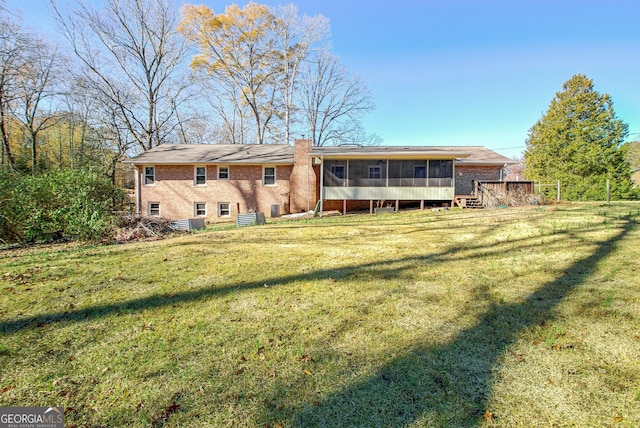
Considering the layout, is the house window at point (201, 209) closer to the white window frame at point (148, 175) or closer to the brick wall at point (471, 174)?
the white window frame at point (148, 175)

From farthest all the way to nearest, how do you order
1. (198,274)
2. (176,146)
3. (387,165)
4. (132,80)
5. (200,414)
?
(132,80) < (176,146) < (387,165) < (198,274) < (200,414)

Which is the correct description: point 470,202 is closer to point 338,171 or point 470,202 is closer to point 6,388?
point 338,171

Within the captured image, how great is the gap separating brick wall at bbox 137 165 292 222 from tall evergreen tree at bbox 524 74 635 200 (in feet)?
70.3

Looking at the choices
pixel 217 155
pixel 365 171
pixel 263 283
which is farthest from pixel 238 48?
pixel 263 283

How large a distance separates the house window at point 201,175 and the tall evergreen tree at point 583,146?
2608 centimetres

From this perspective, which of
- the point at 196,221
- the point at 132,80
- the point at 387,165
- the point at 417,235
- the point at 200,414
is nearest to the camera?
the point at 200,414

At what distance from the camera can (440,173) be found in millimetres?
17422

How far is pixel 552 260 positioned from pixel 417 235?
3434 mm

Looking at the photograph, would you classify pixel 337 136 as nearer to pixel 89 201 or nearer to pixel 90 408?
pixel 89 201

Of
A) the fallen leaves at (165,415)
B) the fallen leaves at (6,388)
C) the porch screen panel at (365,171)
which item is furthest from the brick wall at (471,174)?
the fallen leaves at (6,388)

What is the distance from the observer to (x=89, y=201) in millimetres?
9109

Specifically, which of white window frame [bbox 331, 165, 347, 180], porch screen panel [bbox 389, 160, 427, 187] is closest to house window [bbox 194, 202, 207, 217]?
white window frame [bbox 331, 165, 347, 180]

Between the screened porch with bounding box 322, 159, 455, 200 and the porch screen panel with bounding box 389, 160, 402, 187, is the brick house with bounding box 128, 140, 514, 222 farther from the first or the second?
the porch screen panel with bounding box 389, 160, 402, 187

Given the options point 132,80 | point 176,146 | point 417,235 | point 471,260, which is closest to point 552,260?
point 471,260
